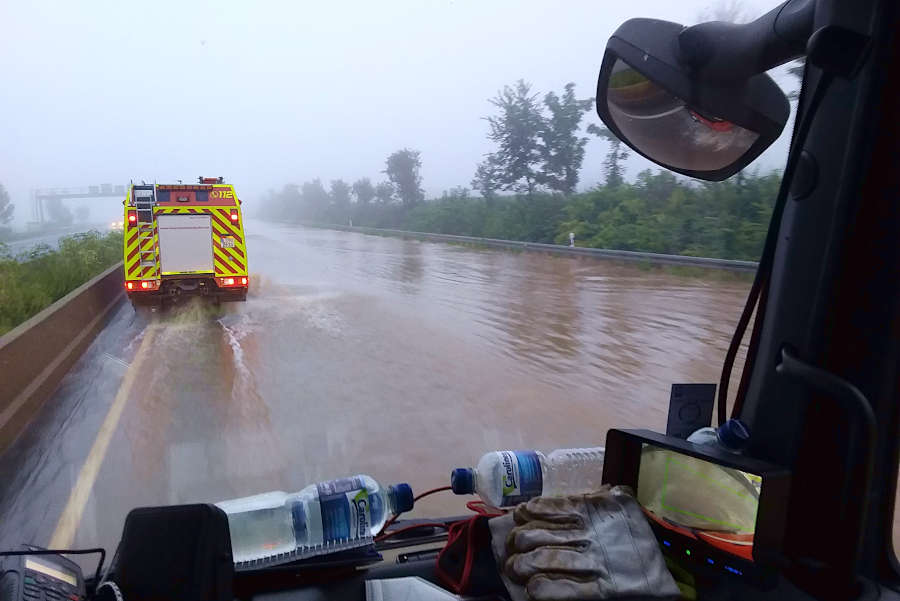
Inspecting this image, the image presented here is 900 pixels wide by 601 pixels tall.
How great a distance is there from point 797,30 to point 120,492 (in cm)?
411

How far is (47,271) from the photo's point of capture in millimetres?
10445

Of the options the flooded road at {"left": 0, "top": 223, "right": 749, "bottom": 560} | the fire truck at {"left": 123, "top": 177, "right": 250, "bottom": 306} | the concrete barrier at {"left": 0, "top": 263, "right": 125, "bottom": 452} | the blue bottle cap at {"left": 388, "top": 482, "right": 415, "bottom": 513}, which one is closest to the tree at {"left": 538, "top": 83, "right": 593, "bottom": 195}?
the flooded road at {"left": 0, "top": 223, "right": 749, "bottom": 560}

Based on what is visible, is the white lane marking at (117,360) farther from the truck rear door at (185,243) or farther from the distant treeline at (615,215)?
the distant treeline at (615,215)

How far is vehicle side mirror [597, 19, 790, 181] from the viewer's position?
6.24ft

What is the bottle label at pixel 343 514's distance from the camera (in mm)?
2299

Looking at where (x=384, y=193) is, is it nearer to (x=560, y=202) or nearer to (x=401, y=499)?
(x=560, y=202)

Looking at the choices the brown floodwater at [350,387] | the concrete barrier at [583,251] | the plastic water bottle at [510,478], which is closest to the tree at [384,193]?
the brown floodwater at [350,387]

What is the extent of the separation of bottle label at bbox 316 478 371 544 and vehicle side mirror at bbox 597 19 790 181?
1.60 meters

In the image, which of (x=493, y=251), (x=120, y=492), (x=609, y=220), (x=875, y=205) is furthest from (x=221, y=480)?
(x=493, y=251)

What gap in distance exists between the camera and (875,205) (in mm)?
1696

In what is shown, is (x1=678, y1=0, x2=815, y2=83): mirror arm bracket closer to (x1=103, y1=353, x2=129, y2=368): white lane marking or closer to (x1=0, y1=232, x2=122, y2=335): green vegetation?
(x1=0, y1=232, x2=122, y2=335): green vegetation

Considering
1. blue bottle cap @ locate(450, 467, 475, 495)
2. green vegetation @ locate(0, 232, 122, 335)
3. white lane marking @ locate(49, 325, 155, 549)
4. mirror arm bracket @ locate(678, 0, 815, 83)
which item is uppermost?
mirror arm bracket @ locate(678, 0, 815, 83)

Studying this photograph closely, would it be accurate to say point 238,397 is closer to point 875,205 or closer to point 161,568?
point 161,568

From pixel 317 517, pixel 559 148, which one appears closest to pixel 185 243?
pixel 559 148
